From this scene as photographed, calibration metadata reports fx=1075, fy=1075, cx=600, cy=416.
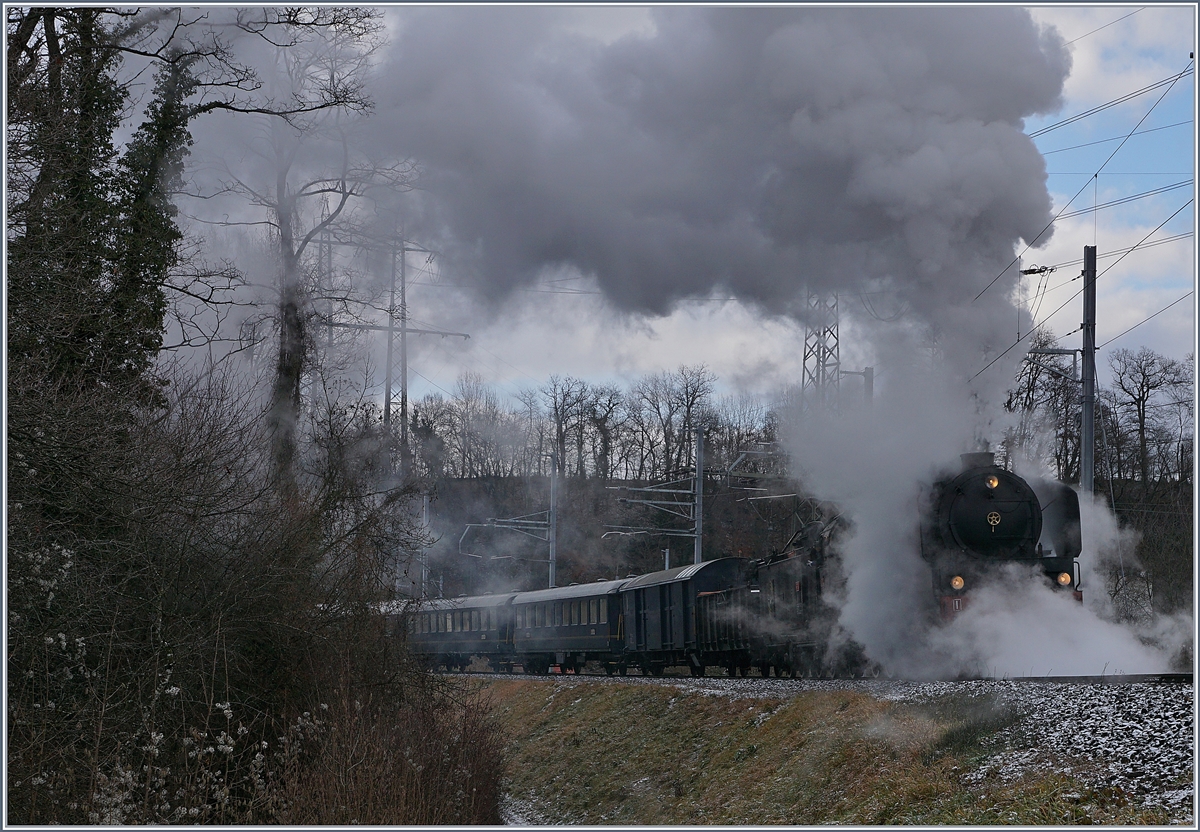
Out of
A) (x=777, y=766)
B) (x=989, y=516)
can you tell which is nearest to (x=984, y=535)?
(x=989, y=516)

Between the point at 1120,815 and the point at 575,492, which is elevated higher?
the point at 575,492

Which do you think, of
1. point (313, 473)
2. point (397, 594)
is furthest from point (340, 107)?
point (397, 594)

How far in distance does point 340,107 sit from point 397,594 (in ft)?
26.1

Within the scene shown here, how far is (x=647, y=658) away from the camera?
953 inches

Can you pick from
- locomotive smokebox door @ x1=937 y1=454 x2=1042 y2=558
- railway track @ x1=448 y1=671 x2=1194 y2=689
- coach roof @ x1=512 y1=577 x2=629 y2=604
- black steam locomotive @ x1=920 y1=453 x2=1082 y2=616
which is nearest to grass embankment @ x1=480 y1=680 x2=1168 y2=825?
railway track @ x1=448 y1=671 x2=1194 y2=689

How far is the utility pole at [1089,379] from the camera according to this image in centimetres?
1667

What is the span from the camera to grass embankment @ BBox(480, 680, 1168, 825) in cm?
841

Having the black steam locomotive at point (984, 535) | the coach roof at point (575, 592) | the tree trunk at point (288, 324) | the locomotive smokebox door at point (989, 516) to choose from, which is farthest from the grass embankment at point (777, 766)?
the tree trunk at point (288, 324)

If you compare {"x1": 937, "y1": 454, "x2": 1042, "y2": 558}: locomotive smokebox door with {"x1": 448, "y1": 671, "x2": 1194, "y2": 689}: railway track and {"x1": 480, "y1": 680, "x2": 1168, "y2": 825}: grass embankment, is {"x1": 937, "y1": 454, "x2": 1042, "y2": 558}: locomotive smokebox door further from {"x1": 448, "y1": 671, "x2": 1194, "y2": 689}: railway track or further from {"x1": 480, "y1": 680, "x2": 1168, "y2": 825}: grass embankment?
{"x1": 480, "y1": 680, "x2": 1168, "y2": 825}: grass embankment

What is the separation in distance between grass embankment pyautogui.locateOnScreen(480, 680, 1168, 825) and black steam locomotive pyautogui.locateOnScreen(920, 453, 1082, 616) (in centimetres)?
197

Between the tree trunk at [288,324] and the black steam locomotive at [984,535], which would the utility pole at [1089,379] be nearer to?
the black steam locomotive at [984,535]

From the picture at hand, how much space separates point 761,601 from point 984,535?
521cm

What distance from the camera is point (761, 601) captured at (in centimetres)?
1805

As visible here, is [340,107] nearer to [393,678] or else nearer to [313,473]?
[313,473]
